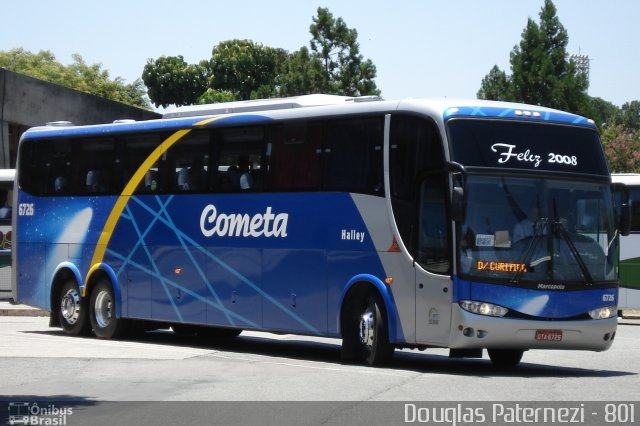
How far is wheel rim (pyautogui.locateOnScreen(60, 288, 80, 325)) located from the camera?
78.4 ft

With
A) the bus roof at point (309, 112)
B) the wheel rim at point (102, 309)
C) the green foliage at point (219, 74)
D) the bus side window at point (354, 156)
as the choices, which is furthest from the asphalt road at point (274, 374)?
the green foliage at point (219, 74)

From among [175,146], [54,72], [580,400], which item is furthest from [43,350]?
[54,72]

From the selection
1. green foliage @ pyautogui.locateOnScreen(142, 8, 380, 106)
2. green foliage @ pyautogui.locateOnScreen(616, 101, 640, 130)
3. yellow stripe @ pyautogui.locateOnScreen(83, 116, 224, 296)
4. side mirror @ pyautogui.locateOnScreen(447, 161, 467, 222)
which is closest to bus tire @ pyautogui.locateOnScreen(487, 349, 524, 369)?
side mirror @ pyautogui.locateOnScreen(447, 161, 467, 222)

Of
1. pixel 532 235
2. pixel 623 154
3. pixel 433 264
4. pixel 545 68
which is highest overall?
pixel 545 68

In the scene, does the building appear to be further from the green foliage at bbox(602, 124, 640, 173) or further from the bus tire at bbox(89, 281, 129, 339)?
the green foliage at bbox(602, 124, 640, 173)

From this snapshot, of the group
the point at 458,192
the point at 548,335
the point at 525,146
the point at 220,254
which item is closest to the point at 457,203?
the point at 458,192

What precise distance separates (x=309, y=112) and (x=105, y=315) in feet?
21.5

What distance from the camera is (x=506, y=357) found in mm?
18531

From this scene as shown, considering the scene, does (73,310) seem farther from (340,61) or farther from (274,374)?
(340,61)

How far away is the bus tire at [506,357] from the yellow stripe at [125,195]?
648 cm

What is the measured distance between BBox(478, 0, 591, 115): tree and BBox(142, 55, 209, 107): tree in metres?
49.5

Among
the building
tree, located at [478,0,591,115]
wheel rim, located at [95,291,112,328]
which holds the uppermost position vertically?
tree, located at [478,0,591,115]

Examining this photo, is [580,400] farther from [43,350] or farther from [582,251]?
[43,350]

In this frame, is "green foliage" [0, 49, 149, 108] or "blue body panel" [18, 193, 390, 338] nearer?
"blue body panel" [18, 193, 390, 338]
